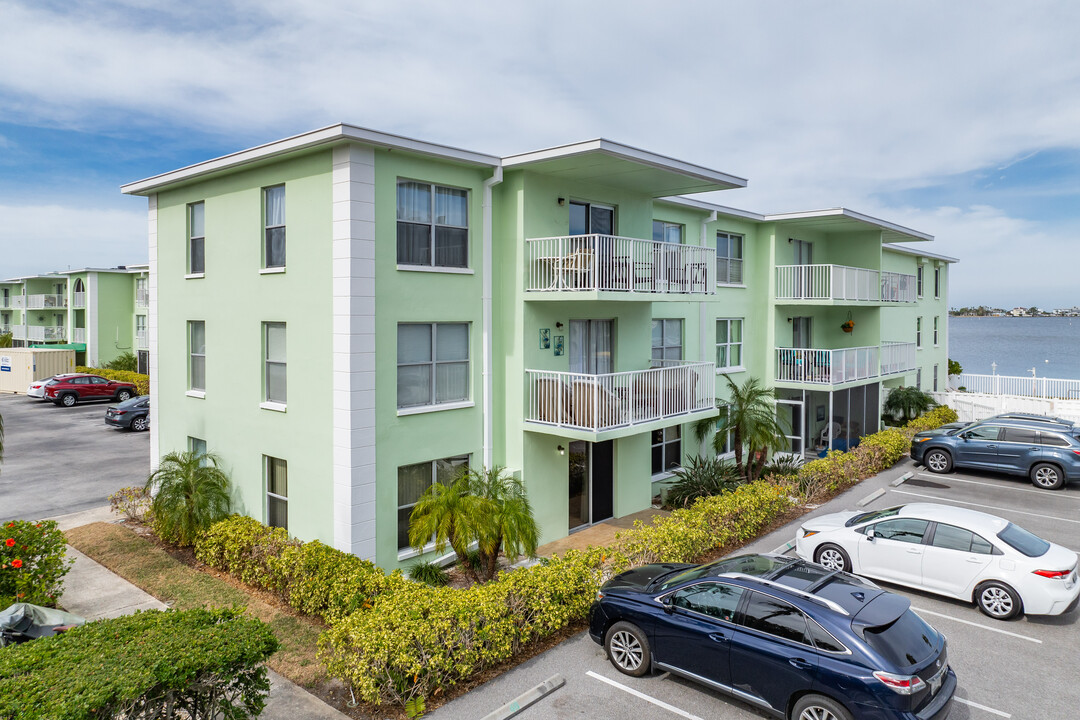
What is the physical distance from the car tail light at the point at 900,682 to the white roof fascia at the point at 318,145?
10.3 m

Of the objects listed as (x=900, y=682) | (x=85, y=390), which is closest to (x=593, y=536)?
(x=900, y=682)

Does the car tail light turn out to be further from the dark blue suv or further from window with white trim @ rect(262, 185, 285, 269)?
window with white trim @ rect(262, 185, 285, 269)

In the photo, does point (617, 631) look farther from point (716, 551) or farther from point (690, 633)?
point (716, 551)

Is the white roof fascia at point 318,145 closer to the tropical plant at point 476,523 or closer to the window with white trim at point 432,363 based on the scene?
the window with white trim at point 432,363

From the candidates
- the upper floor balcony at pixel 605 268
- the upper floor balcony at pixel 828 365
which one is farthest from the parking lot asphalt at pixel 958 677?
the upper floor balcony at pixel 828 365

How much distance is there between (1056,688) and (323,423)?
37.0 feet

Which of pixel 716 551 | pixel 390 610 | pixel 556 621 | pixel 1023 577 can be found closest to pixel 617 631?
pixel 556 621

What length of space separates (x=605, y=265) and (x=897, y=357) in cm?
1758

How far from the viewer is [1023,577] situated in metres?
9.66

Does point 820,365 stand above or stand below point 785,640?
above

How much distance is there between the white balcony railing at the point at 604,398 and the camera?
43.3ft

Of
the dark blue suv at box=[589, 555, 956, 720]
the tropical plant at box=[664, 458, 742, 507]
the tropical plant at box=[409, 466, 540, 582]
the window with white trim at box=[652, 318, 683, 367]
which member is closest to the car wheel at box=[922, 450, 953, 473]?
the tropical plant at box=[664, 458, 742, 507]

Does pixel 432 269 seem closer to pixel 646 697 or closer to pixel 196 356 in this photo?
pixel 196 356

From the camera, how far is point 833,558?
37.7 feet
